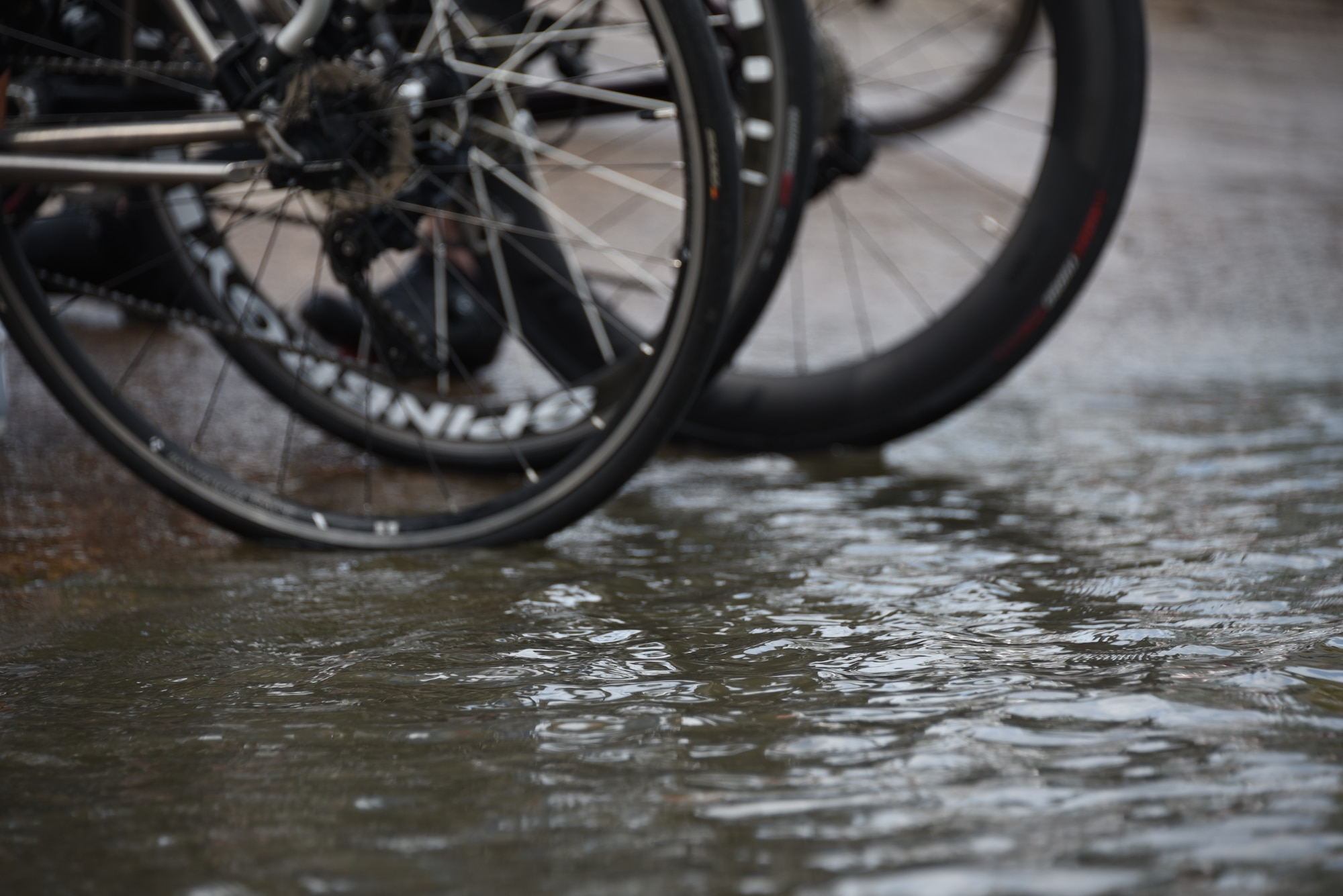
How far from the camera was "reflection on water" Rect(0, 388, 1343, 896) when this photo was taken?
98 centimetres

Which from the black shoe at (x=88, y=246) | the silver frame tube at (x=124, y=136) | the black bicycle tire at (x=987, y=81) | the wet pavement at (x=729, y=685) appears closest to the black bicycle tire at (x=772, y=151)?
the wet pavement at (x=729, y=685)

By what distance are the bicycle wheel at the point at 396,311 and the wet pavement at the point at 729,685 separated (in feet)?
0.48

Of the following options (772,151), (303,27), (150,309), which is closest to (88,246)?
(150,309)

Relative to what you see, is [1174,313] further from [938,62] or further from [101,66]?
[938,62]

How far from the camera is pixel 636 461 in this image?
1664 millimetres

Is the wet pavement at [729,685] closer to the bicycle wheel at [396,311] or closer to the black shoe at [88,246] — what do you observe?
the bicycle wheel at [396,311]

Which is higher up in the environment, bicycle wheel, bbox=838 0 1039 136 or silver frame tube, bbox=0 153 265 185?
bicycle wheel, bbox=838 0 1039 136

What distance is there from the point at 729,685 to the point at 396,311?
98cm

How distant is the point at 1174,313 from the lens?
339 cm

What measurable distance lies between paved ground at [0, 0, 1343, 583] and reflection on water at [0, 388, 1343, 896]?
0.91 ft

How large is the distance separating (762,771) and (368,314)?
3.75 feet

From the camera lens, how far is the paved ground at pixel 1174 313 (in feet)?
6.46

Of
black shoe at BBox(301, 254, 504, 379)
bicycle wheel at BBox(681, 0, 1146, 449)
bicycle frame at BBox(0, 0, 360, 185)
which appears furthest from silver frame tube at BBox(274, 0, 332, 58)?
bicycle wheel at BBox(681, 0, 1146, 449)

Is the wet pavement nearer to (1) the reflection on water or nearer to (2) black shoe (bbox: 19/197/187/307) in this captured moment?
(1) the reflection on water
